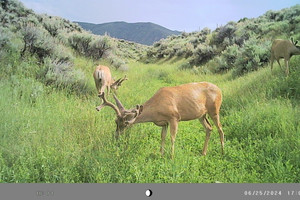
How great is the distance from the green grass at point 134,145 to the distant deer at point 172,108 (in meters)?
0.33

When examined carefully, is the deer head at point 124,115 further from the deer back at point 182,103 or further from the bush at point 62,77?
the bush at point 62,77

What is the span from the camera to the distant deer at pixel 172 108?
3.73m

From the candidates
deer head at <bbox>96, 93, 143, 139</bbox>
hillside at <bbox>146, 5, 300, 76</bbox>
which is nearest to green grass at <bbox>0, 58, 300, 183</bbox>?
deer head at <bbox>96, 93, 143, 139</bbox>

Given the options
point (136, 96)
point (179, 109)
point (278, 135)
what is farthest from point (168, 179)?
point (136, 96)

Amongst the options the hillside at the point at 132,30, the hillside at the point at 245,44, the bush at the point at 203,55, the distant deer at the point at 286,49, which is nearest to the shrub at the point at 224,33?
the hillside at the point at 245,44

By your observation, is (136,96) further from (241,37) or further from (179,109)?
(241,37)

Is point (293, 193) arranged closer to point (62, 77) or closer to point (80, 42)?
point (62, 77)

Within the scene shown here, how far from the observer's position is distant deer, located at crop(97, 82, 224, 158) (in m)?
3.73

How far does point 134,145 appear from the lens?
3963mm

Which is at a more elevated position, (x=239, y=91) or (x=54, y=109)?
(x=239, y=91)

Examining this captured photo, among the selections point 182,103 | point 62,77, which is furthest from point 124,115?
point 62,77

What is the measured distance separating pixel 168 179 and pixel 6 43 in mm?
6109

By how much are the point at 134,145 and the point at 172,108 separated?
766 mm

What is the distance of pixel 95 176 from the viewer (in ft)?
10.2
